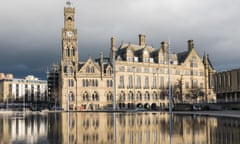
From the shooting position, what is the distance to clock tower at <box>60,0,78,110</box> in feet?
343

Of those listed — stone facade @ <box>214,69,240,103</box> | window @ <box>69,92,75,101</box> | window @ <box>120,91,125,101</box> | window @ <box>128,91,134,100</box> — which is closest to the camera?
stone facade @ <box>214,69,240,103</box>

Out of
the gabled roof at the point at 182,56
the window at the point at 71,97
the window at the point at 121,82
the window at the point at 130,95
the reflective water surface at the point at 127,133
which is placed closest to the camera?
the reflective water surface at the point at 127,133

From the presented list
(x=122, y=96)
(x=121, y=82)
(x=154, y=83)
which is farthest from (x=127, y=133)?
(x=154, y=83)

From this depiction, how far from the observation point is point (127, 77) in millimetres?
113250

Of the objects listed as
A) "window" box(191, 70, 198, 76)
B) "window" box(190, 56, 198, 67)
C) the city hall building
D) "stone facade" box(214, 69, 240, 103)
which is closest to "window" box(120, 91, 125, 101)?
the city hall building

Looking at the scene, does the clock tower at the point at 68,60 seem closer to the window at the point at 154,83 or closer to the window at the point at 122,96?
the window at the point at 122,96

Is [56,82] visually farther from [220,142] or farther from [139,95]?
[220,142]

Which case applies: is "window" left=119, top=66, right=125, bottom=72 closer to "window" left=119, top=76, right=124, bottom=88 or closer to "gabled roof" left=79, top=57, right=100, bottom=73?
"window" left=119, top=76, right=124, bottom=88

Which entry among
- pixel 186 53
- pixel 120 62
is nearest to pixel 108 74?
pixel 120 62

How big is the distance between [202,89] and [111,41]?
131ft

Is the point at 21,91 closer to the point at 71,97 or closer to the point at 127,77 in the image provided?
the point at 71,97

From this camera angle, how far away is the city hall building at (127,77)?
106 metres

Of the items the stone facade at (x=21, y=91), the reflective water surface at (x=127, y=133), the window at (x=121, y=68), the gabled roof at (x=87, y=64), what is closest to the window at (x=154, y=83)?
the window at (x=121, y=68)

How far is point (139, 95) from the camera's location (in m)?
115
